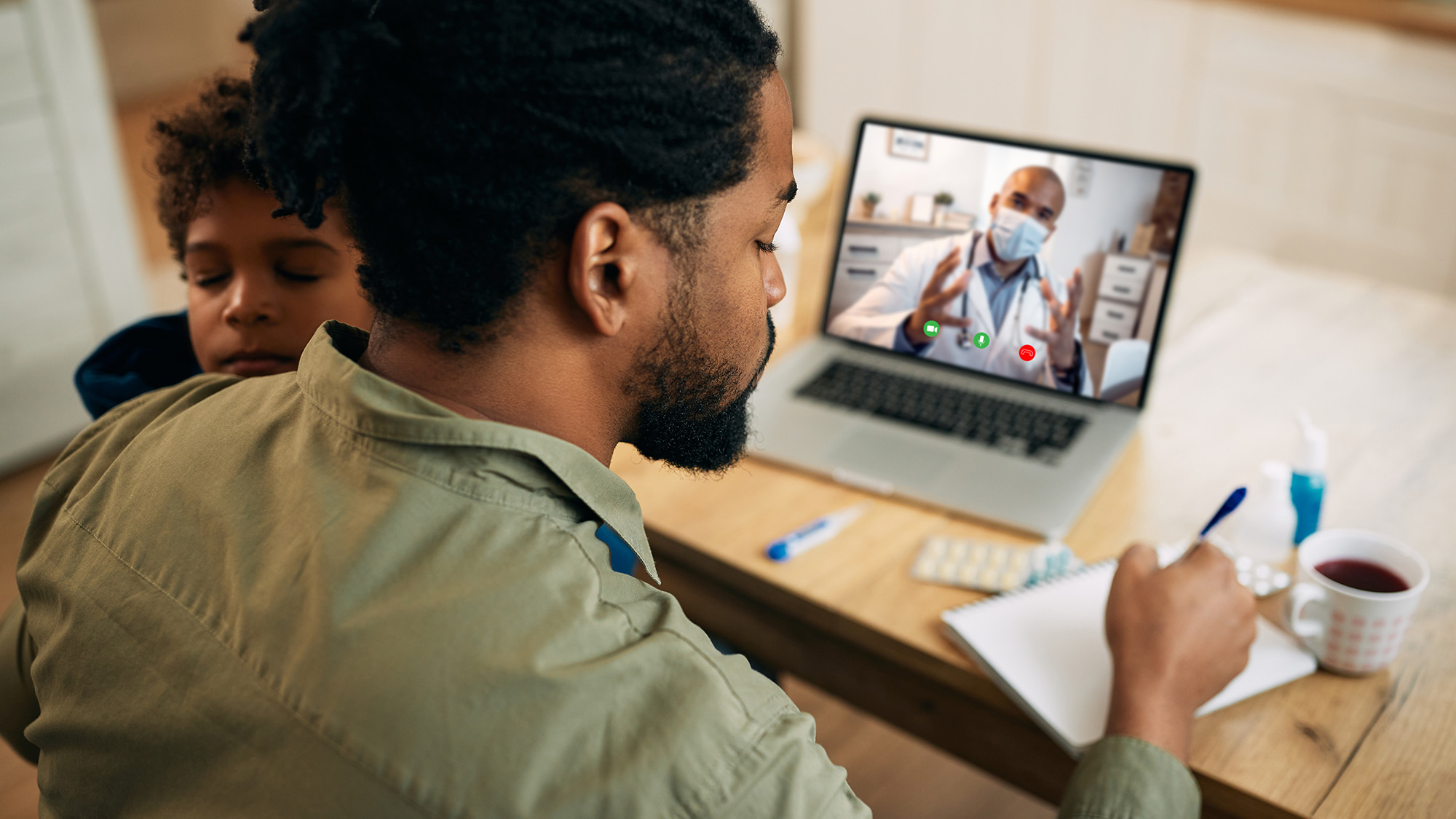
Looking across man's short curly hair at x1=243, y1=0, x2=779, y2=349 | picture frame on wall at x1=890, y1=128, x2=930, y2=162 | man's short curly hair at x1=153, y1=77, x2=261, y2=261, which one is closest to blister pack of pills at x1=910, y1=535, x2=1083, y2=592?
picture frame on wall at x1=890, y1=128, x2=930, y2=162

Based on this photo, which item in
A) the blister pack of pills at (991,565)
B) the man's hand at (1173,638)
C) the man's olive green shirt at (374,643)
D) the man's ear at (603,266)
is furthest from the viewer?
the blister pack of pills at (991,565)

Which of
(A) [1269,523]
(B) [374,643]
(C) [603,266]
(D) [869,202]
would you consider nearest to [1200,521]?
(A) [1269,523]

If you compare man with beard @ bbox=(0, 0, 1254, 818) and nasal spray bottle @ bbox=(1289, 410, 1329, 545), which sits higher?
man with beard @ bbox=(0, 0, 1254, 818)

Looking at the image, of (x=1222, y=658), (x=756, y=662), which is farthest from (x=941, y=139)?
(x=756, y=662)

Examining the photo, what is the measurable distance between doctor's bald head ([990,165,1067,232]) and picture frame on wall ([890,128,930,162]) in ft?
0.28

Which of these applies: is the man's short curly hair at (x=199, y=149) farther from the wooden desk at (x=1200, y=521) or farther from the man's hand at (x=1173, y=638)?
the man's hand at (x=1173, y=638)

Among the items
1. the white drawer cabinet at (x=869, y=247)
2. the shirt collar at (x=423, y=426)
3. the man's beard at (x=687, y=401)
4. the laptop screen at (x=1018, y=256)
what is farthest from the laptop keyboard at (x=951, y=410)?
the shirt collar at (x=423, y=426)

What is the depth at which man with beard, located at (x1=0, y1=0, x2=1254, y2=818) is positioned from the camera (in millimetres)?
593

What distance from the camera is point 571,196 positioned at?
693 millimetres

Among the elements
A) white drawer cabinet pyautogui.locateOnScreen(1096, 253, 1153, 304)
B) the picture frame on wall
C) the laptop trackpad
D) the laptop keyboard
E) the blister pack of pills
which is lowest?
the blister pack of pills

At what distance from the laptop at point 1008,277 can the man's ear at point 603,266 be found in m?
0.47

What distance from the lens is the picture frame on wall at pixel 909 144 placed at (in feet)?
3.73

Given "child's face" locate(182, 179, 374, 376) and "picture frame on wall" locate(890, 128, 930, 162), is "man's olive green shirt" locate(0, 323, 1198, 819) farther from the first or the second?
"picture frame on wall" locate(890, 128, 930, 162)

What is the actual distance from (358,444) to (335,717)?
0.54ft
